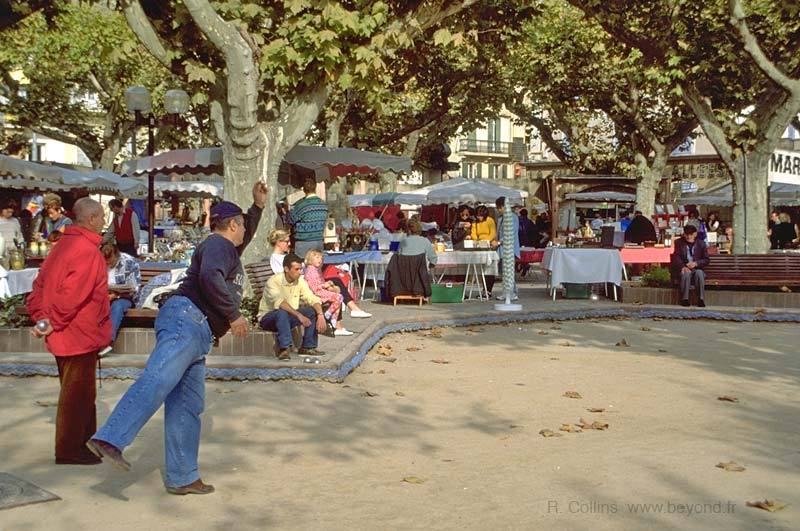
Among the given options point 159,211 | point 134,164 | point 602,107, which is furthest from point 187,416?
point 159,211

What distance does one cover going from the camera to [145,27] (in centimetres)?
1400

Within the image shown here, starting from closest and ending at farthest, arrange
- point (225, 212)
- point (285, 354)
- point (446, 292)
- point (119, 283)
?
1. point (225, 212)
2. point (285, 354)
3. point (119, 283)
4. point (446, 292)

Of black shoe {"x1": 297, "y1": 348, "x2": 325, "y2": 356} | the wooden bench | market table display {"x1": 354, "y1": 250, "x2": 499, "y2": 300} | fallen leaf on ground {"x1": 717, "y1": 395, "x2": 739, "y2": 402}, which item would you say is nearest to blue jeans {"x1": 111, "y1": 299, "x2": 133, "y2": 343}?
black shoe {"x1": 297, "y1": 348, "x2": 325, "y2": 356}

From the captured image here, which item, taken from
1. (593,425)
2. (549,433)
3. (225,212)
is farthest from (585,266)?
(225,212)

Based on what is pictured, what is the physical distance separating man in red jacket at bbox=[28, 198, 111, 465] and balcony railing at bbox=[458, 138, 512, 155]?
8265 cm

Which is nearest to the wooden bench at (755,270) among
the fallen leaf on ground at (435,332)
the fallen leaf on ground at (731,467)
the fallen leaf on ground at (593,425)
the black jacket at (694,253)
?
the black jacket at (694,253)

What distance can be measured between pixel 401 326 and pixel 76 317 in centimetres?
820

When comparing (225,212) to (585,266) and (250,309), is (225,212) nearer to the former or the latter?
(250,309)

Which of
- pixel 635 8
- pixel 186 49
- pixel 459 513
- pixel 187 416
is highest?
pixel 635 8

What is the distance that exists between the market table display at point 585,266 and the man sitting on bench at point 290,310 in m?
7.70

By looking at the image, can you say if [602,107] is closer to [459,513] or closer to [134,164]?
[134,164]

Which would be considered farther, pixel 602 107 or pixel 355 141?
pixel 602 107

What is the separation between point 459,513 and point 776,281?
13.2 metres

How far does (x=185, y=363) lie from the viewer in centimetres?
614
